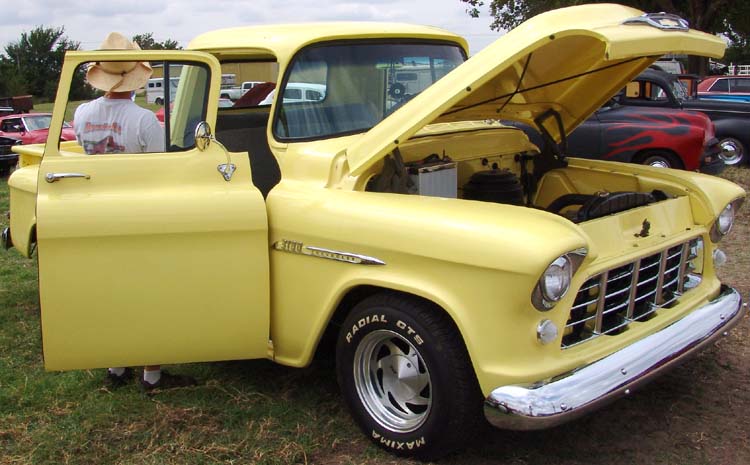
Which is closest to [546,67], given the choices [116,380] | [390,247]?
[390,247]

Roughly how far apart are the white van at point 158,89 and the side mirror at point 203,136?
387 mm

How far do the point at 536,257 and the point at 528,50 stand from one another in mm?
852

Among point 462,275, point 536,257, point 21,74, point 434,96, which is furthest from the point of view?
point 21,74

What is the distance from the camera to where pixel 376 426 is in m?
3.32

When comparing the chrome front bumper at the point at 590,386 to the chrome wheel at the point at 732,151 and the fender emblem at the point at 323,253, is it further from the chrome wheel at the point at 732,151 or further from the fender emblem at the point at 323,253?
the chrome wheel at the point at 732,151

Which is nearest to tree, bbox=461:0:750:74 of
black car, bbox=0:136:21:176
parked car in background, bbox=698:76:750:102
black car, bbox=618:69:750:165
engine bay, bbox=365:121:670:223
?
parked car in background, bbox=698:76:750:102

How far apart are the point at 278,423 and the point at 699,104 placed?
10.5 m

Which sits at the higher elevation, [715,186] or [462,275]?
[715,186]

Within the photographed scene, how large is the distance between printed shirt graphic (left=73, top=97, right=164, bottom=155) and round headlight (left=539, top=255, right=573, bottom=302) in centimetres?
218

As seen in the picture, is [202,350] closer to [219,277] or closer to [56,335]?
[219,277]

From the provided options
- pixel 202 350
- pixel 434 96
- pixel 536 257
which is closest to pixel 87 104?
pixel 202 350

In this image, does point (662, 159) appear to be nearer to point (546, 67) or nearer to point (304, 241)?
point (546, 67)

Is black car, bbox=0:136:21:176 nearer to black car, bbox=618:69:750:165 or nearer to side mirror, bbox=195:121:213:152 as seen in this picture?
black car, bbox=618:69:750:165

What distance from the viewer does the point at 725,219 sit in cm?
385
